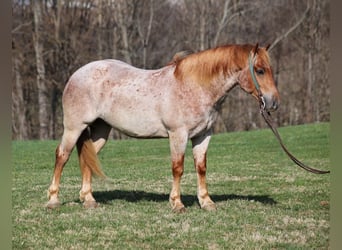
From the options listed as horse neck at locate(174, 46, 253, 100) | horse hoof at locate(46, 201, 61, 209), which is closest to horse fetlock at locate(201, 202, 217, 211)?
horse neck at locate(174, 46, 253, 100)

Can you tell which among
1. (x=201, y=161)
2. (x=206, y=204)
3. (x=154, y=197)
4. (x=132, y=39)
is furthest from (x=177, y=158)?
(x=132, y=39)

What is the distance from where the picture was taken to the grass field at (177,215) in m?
4.27

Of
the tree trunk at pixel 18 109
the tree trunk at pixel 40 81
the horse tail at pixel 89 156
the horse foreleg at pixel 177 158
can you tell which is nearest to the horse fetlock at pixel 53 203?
the horse tail at pixel 89 156

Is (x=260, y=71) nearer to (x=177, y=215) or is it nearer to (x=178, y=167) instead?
(x=178, y=167)

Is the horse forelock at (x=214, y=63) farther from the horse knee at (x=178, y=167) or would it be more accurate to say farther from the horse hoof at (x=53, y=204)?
the horse hoof at (x=53, y=204)

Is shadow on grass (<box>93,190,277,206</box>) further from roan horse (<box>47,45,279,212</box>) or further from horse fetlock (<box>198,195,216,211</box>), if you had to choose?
roan horse (<box>47,45,279,212</box>)

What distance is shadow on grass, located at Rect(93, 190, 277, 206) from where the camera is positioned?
6.32 meters

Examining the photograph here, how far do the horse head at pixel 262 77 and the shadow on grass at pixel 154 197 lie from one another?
1645 millimetres

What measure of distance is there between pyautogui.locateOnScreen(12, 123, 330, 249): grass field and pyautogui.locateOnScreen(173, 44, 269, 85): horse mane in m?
1.45

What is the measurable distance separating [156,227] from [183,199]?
1.76 metres

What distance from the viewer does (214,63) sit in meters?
5.28

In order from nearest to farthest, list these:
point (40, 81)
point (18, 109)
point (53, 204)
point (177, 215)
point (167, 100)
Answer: point (177, 215) < point (167, 100) < point (53, 204) < point (18, 109) < point (40, 81)

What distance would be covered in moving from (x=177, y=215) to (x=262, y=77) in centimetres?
164

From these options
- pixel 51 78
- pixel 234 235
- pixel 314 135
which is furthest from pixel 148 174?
pixel 51 78
